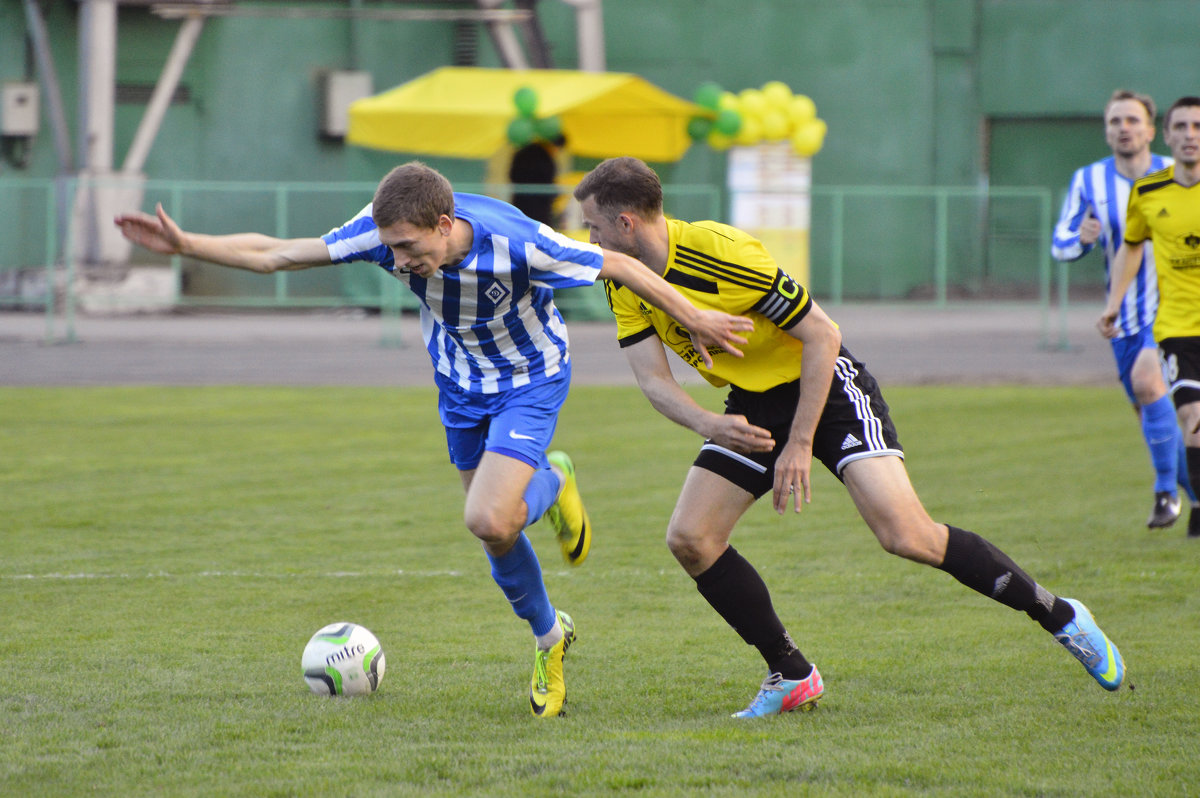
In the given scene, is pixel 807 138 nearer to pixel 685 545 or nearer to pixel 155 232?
pixel 685 545

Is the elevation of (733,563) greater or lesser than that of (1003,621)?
greater

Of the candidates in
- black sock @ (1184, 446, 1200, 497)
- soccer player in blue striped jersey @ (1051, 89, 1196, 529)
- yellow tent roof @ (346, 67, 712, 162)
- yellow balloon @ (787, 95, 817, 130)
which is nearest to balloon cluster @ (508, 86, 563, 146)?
yellow tent roof @ (346, 67, 712, 162)

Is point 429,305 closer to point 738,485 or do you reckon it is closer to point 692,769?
point 738,485

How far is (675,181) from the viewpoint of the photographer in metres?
24.9

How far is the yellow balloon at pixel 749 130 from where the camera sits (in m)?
22.6

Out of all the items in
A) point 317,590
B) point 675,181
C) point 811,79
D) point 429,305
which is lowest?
point 317,590

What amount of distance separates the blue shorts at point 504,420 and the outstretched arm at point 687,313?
789mm

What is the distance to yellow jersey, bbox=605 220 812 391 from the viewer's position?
14.4ft

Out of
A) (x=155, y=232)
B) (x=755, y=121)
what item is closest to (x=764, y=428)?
(x=155, y=232)

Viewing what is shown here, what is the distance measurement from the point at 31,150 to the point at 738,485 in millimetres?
22950

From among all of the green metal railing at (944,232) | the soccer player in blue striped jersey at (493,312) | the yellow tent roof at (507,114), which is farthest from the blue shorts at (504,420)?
the yellow tent roof at (507,114)

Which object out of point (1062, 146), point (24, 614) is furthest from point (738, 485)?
point (1062, 146)

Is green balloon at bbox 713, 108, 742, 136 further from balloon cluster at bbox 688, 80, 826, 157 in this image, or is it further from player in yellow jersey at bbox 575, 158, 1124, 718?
player in yellow jersey at bbox 575, 158, 1124, 718

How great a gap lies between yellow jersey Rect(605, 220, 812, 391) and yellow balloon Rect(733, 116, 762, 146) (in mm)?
18322
